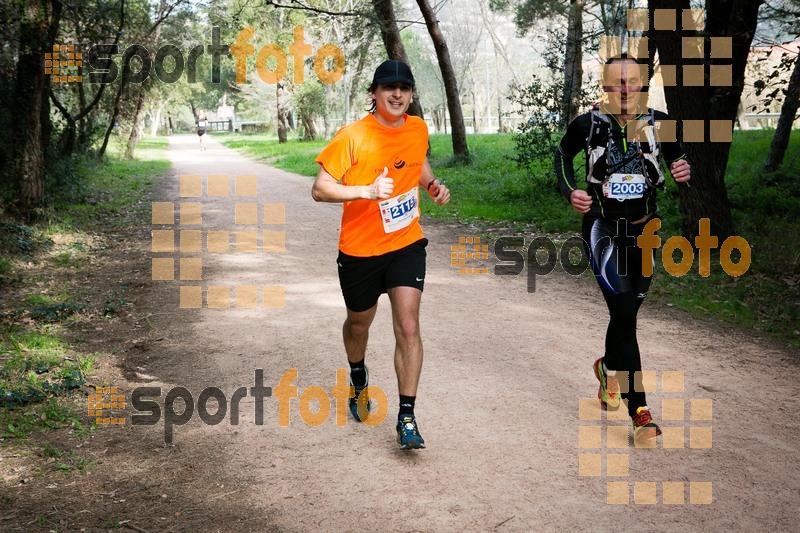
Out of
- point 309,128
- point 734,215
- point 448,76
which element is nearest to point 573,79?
point 734,215

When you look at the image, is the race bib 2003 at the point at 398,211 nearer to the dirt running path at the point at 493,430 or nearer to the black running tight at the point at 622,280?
the black running tight at the point at 622,280

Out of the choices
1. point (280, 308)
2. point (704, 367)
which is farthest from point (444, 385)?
point (280, 308)

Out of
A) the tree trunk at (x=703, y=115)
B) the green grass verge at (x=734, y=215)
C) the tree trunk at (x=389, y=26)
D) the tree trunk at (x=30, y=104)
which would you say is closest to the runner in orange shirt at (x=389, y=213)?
the green grass verge at (x=734, y=215)

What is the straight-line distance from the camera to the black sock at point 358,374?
17.2 feet

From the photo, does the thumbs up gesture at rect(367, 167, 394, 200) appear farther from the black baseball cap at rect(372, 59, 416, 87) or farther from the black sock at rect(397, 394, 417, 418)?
the black sock at rect(397, 394, 417, 418)

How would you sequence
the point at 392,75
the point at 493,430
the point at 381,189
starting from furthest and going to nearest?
the point at 493,430
the point at 392,75
the point at 381,189

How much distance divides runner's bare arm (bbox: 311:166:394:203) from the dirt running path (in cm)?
164

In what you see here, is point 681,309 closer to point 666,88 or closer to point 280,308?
point 666,88

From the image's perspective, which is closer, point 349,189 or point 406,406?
point 349,189

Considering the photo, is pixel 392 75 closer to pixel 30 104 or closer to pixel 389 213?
pixel 389 213

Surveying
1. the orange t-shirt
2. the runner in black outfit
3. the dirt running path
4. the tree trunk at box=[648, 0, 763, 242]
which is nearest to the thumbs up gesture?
the orange t-shirt

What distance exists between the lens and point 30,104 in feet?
42.8

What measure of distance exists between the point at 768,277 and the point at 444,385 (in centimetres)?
531

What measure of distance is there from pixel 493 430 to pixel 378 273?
1.35 meters
